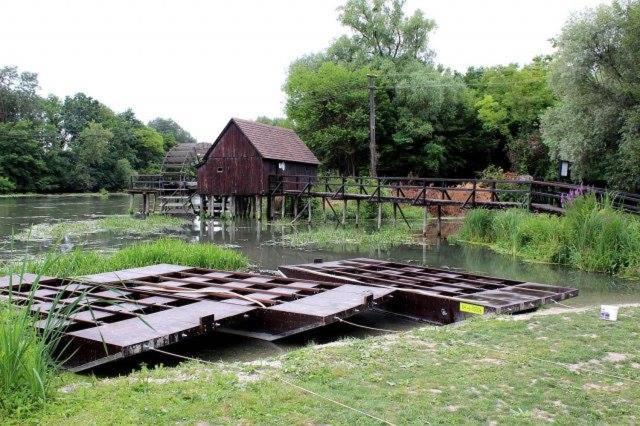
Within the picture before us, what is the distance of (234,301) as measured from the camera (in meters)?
8.63

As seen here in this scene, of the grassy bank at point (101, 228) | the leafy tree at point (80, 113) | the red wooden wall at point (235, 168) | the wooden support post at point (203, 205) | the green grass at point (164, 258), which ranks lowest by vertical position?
the grassy bank at point (101, 228)

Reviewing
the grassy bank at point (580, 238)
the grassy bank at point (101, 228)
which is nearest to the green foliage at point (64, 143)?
the grassy bank at point (101, 228)

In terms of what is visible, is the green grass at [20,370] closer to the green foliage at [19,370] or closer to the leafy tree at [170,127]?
the green foliage at [19,370]

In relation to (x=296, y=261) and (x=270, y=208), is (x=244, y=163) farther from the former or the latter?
(x=296, y=261)

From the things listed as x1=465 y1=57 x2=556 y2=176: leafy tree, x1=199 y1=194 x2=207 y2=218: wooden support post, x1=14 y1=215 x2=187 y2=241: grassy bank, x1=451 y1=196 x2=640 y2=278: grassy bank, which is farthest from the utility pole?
x1=451 y1=196 x2=640 y2=278: grassy bank

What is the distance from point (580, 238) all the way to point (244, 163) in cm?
2075

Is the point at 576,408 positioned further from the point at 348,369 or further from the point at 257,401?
the point at 257,401

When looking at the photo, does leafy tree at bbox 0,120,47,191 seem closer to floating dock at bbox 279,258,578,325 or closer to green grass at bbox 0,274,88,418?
floating dock at bbox 279,258,578,325

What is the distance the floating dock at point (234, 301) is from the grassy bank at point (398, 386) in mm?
704

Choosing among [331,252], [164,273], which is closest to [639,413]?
[164,273]

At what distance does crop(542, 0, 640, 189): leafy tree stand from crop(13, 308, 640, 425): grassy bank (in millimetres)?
16813

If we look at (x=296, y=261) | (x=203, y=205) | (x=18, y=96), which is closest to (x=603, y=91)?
(x=296, y=261)

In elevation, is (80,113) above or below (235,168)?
above

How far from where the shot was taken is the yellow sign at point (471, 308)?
27.9ft
